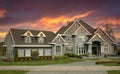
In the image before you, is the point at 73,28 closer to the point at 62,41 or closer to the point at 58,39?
the point at 62,41

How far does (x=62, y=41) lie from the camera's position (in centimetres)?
6250

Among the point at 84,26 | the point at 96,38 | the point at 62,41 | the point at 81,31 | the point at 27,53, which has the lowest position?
the point at 27,53

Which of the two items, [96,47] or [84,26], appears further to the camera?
[84,26]

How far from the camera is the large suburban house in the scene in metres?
56.8

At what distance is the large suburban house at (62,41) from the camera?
186 feet

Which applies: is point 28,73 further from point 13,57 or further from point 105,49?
point 105,49

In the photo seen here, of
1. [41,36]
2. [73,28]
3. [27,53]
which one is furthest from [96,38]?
[27,53]

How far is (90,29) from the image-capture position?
237 ft

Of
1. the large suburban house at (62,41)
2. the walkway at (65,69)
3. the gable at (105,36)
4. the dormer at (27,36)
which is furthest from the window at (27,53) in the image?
the gable at (105,36)

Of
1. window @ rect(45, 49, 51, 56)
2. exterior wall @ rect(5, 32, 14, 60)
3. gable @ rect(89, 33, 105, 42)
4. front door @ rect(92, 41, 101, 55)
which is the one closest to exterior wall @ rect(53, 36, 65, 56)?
window @ rect(45, 49, 51, 56)

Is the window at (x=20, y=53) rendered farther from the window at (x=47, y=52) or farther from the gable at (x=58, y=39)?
the gable at (x=58, y=39)

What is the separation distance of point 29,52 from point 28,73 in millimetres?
29941

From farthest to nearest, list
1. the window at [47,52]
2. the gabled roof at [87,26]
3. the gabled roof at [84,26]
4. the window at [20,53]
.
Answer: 1. the gabled roof at [87,26]
2. the gabled roof at [84,26]
3. the window at [47,52]
4. the window at [20,53]

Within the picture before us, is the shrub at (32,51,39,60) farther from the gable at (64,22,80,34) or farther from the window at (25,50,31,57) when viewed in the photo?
the gable at (64,22,80,34)
